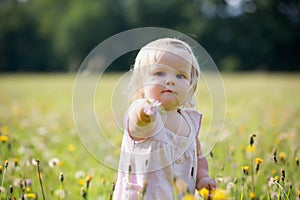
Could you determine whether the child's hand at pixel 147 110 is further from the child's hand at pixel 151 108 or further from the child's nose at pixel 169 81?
the child's nose at pixel 169 81

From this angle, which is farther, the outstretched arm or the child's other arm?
the child's other arm

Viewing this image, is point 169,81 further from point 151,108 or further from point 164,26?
point 164,26

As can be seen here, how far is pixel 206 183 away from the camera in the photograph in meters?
2.26

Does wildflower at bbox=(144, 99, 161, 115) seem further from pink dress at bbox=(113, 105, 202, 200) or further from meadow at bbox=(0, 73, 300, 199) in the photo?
meadow at bbox=(0, 73, 300, 199)

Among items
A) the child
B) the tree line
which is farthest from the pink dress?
the tree line

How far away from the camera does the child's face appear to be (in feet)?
6.76

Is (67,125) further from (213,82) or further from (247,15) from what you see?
(247,15)

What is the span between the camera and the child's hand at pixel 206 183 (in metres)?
2.25

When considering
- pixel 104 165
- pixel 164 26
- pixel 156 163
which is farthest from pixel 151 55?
pixel 164 26

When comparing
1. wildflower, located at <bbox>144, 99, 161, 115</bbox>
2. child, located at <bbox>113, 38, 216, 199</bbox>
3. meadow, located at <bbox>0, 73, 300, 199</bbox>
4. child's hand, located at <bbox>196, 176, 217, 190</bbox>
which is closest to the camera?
wildflower, located at <bbox>144, 99, 161, 115</bbox>

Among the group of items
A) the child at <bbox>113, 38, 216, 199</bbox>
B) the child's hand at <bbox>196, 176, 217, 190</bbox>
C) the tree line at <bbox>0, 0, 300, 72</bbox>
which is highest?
the tree line at <bbox>0, 0, 300, 72</bbox>

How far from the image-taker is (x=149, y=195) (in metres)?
2.03

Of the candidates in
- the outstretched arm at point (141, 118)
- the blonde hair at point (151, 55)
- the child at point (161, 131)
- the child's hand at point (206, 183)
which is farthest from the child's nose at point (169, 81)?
the child's hand at point (206, 183)

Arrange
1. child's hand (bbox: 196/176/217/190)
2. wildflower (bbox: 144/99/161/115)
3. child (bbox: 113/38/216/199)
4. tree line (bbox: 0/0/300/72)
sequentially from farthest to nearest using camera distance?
tree line (bbox: 0/0/300/72), child's hand (bbox: 196/176/217/190), child (bbox: 113/38/216/199), wildflower (bbox: 144/99/161/115)
